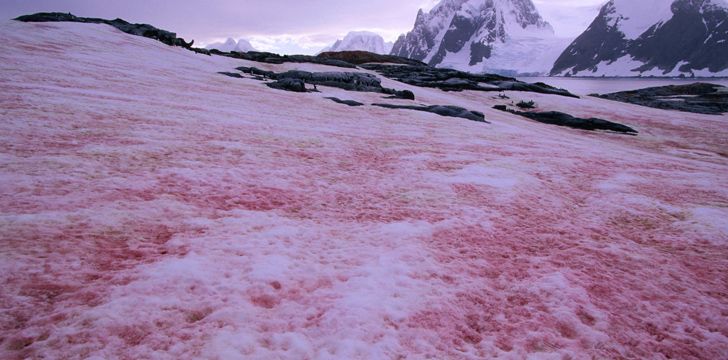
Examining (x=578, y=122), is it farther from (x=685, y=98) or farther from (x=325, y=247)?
(x=685, y=98)

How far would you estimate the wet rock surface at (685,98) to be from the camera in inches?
1924

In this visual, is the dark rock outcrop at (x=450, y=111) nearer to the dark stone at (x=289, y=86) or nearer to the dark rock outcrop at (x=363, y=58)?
the dark stone at (x=289, y=86)

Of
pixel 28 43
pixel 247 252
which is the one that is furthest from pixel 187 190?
pixel 28 43

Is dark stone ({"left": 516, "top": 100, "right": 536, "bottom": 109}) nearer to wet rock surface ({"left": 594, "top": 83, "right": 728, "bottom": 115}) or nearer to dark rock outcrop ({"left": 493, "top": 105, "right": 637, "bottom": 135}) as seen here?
dark rock outcrop ({"left": 493, "top": 105, "right": 637, "bottom": 135})

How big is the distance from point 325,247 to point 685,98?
77.1 meters

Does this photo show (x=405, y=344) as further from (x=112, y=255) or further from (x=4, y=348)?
(x=112, y=255)

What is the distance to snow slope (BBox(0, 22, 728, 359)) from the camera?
3.71 m

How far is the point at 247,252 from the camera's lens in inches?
203

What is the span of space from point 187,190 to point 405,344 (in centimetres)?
507

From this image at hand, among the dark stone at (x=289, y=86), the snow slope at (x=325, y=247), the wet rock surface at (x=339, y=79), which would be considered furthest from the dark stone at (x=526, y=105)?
the snow slope at (x=325, y=247)

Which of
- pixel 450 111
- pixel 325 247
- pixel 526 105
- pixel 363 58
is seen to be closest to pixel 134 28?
pixel 450 111

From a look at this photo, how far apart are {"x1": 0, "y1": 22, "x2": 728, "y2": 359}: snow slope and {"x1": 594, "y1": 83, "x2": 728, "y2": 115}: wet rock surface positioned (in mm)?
47952

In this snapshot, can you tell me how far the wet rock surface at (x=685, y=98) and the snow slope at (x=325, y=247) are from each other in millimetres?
47952

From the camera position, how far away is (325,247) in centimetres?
560
